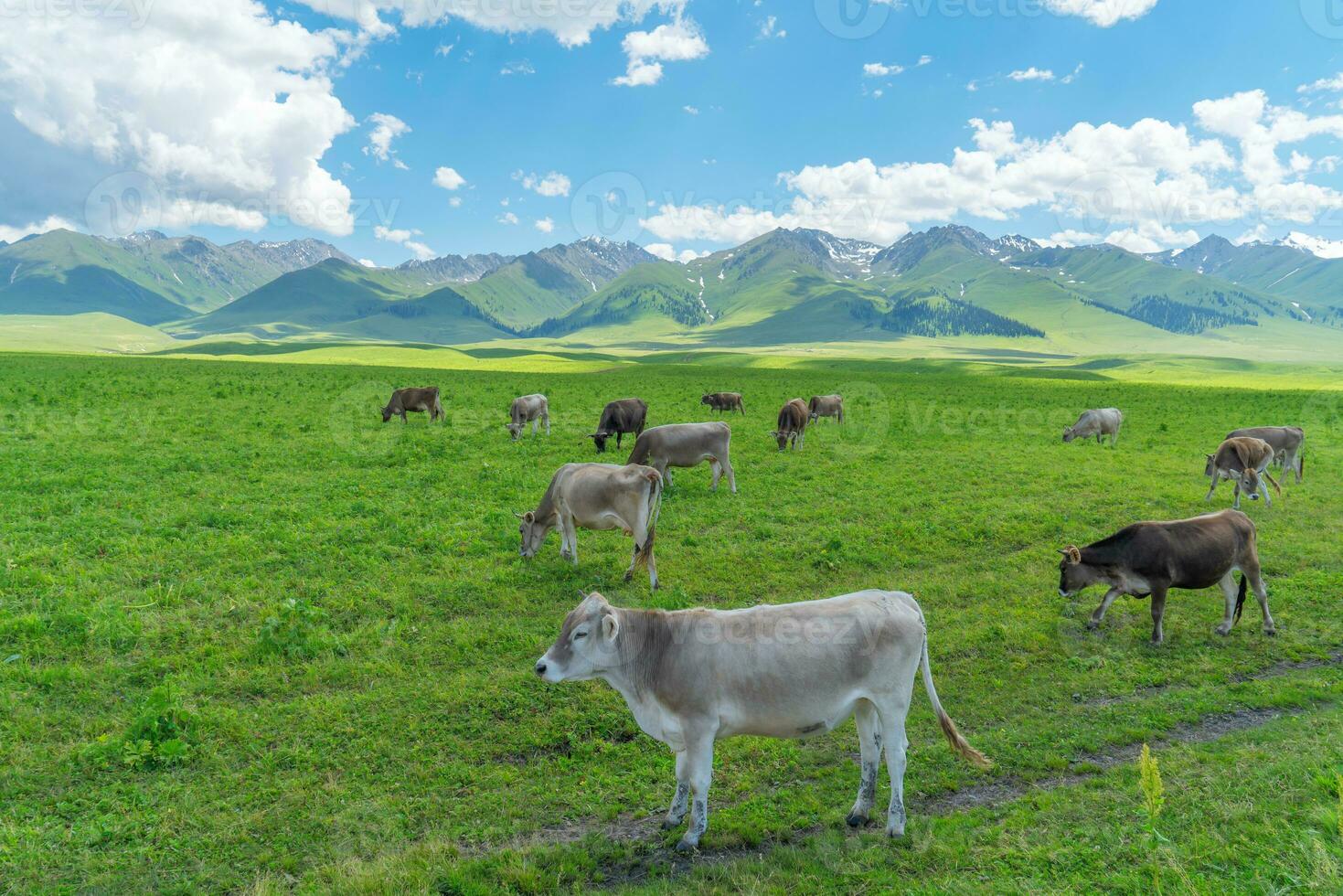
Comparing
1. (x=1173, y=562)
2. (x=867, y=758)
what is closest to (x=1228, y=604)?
(x=1173, y=562)

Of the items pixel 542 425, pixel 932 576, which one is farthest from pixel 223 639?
pixel 542 425

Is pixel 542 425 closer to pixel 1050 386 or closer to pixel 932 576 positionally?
pixel 932 576

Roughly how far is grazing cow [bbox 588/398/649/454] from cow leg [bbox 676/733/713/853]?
19.6 meters

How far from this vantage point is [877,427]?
116 feet

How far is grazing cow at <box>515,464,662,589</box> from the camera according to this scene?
45.4 feet

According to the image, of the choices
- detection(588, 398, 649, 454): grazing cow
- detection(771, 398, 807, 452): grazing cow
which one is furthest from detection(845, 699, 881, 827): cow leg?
detection(771, 398, 807, 452): grazing cow

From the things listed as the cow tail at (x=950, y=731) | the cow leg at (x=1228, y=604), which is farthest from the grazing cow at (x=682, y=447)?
the cow tail at (x=950, y=731)

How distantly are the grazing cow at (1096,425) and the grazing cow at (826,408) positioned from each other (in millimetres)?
11507

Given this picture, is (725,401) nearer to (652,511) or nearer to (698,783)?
(652,511)

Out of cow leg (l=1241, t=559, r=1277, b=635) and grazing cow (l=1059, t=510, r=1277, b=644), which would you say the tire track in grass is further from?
cow leg (l=1241, t=559, r=1277, b=635)

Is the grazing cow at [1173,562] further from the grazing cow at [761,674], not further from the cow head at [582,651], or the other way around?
the cow head at [582,651]

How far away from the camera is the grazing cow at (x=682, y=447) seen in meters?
21.0

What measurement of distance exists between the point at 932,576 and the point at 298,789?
12.4 m

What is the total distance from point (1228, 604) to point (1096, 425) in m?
25.0
